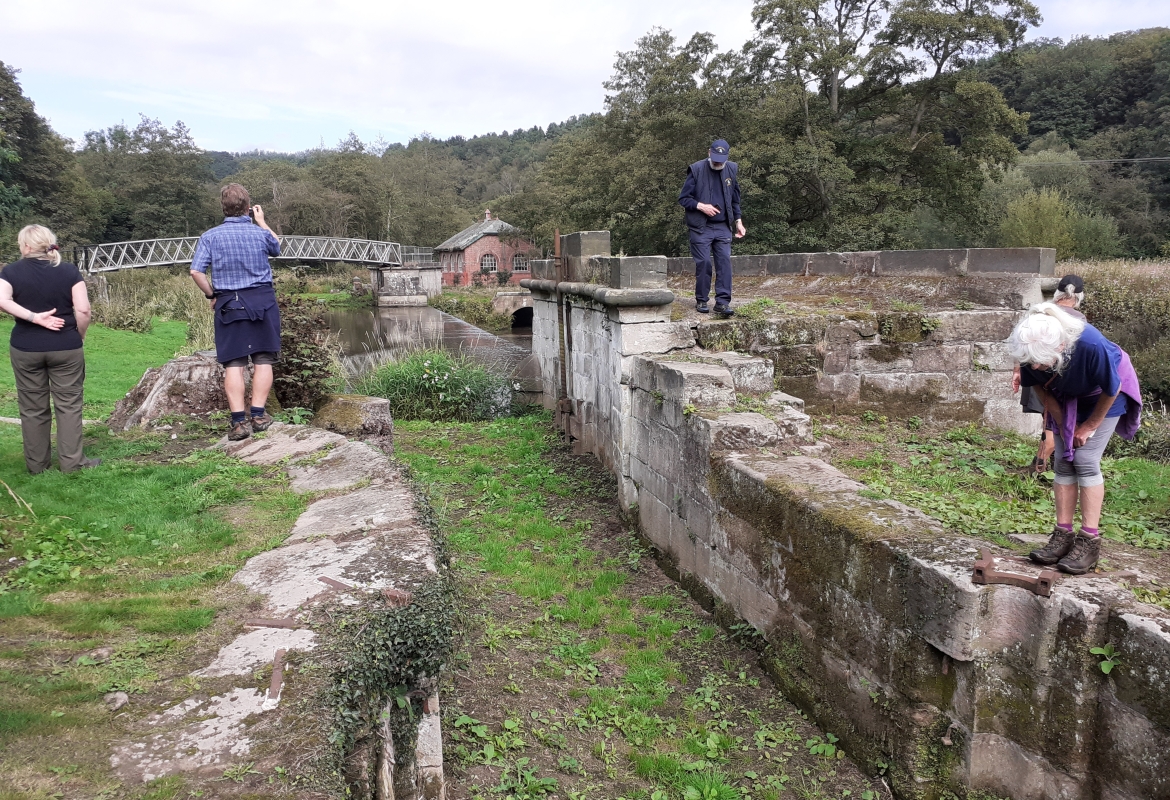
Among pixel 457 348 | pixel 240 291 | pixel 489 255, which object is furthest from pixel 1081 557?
pixel 489 255

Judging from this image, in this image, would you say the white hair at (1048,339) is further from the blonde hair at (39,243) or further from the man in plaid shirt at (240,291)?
the blonde hair at (39,243)

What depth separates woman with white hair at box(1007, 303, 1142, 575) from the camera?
3.02m

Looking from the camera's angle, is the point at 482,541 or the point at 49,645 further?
the point at 482,541

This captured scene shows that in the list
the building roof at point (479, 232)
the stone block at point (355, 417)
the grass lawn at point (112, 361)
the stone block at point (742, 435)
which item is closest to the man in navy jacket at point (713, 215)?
the stone block at point (742, 435)

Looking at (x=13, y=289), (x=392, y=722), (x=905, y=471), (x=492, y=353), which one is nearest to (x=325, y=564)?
(x=392, y=722)

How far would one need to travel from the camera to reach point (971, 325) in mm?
7449

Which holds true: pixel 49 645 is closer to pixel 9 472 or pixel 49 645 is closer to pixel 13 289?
pixel 9 472

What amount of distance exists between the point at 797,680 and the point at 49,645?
3299mm

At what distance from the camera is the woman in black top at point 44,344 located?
4.81 m

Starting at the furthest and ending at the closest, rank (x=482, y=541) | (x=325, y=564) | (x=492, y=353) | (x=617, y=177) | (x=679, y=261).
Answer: (x=617, y=177), (x=492, y=353), (x=679, y=261), (x=482, y=541), (x=325, y=564)

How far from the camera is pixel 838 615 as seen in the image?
368 centimetres

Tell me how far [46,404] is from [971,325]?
7.59m

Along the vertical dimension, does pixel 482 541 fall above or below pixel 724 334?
below

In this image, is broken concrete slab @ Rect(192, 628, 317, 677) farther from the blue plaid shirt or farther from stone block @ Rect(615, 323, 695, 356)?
stone block @ Rect(615, 323, 695, 356)
